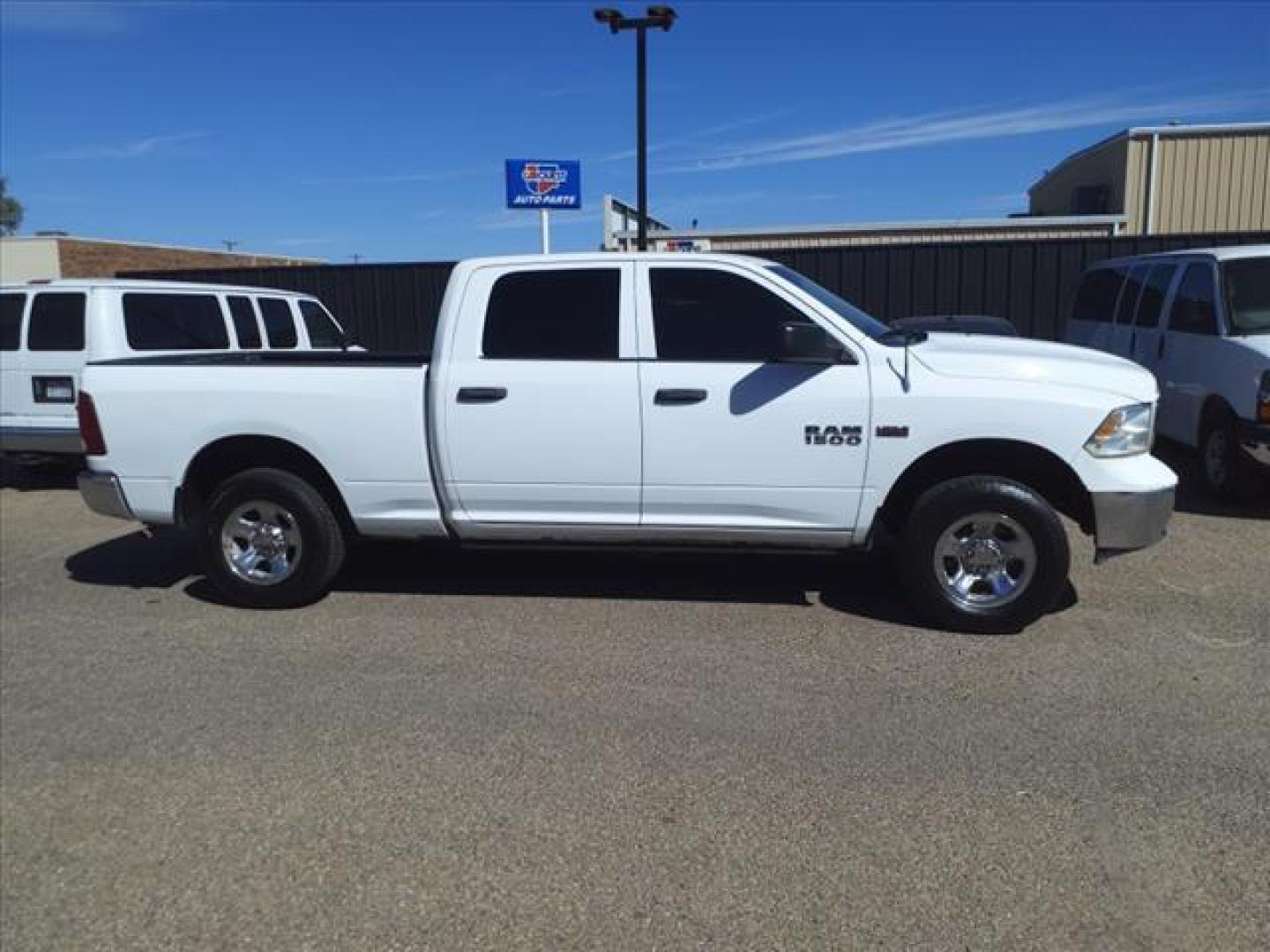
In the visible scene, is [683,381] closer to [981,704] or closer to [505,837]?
[981,704]

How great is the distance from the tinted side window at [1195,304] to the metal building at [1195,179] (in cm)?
1115

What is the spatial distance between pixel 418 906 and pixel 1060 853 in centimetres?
200

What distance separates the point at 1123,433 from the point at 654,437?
237 centimetres

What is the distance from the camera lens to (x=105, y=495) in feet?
20.2

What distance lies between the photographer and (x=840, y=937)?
2.88m

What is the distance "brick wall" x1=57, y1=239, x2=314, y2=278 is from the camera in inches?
1193

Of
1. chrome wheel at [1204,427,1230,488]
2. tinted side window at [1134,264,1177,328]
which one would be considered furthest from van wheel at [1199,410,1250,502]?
tinted side window at [1134,264,1177,328]

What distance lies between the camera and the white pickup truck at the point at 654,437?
5.28 metres

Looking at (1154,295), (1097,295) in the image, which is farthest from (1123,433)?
A: (1097,295)

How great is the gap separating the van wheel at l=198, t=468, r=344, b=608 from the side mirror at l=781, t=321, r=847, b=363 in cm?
278

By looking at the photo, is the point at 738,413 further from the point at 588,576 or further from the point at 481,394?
the point at 588,576

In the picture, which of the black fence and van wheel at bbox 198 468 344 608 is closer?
van wheel at bbox 198 468 344 608

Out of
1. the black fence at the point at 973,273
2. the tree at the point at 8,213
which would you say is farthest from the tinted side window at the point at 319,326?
the tree at the point at 8,213

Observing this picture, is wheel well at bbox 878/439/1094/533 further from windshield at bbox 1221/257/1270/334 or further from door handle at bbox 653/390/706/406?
windshield at bbox 1221/257/1270/334
